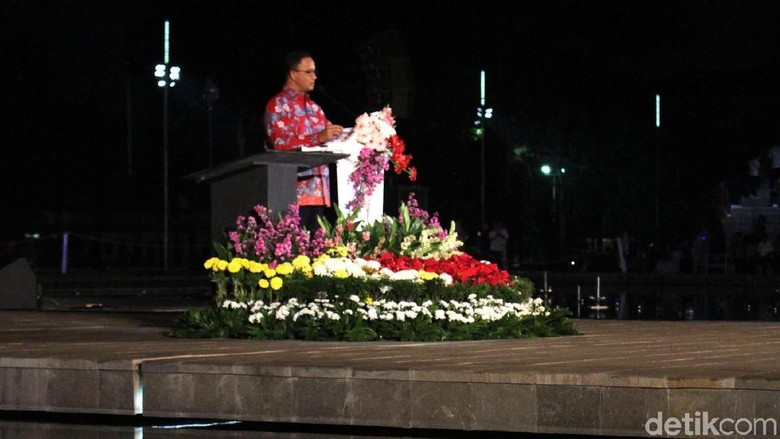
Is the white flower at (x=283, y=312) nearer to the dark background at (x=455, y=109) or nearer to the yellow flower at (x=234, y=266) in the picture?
the yellow flower at (x=234, y=266)

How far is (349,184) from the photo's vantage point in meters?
14.8

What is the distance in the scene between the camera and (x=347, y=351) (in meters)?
11.5

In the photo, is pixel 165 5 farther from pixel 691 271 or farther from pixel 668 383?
pixel 668 383

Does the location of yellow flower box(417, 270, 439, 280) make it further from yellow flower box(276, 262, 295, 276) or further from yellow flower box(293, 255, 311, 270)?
yellow flower box(276, 262, 295, 276)

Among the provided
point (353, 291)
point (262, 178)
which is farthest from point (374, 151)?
point (353, 291)

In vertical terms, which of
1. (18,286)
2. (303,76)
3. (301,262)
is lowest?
(18,286)

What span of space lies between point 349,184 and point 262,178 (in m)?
0.96

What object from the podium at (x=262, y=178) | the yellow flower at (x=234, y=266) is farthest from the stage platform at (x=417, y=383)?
the podium at (x=262, y=178)

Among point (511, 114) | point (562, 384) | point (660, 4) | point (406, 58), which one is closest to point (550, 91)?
point (511, 114)

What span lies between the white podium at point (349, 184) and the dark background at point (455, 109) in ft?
31.2

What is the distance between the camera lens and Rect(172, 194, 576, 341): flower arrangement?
1270 centimetres

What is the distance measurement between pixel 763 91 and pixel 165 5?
23.7 meters

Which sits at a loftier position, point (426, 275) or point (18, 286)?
point (426, 275)

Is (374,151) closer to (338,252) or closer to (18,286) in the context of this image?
(338,252)
